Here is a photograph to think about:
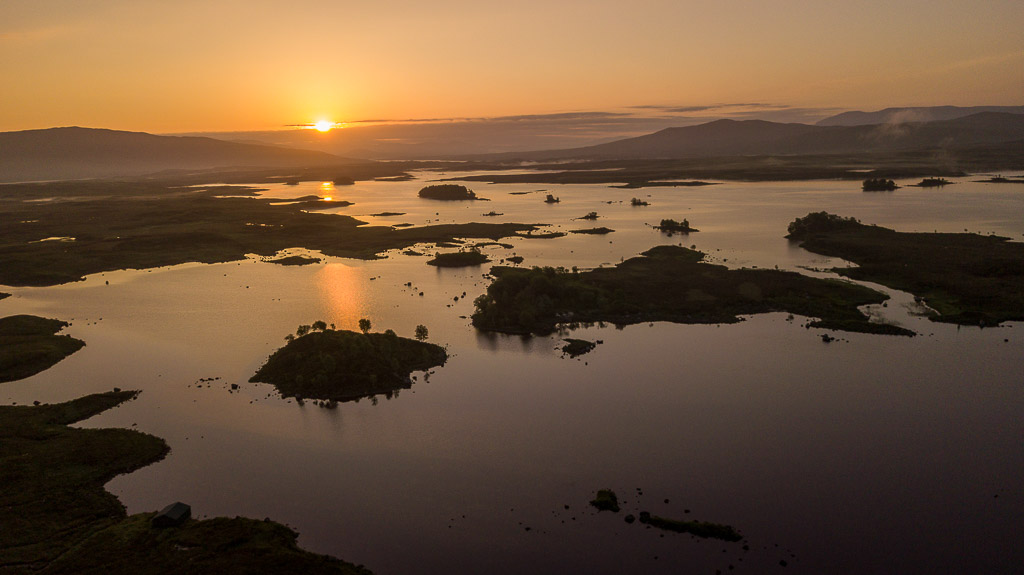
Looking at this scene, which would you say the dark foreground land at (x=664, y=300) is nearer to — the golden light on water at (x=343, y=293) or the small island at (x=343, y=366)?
the small island at (x=343, y=366)

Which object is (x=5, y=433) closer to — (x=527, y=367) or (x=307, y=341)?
(x=307, y=341)

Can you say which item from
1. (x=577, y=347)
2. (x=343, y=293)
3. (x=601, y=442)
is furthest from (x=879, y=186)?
(x=601, y=442)

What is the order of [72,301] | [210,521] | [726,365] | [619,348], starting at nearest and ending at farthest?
[210,521], [726,365], [619,348], [72,301]

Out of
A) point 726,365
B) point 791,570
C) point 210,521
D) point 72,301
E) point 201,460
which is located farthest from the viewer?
point 72,301

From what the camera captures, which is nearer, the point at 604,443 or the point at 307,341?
the point at 604,443

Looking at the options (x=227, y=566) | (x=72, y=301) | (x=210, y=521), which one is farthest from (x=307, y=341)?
(x=72, y=301)

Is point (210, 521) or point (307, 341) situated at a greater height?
point (307, 341)

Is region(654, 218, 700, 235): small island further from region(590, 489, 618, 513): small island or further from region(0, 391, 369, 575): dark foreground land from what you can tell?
region(0, 391, 369, 575): dark foreground land
